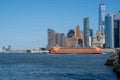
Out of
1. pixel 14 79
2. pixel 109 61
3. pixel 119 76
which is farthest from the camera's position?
pixel 109 61

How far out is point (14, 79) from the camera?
7281 centimetres

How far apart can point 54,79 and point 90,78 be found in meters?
7.12

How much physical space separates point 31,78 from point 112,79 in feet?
50.2

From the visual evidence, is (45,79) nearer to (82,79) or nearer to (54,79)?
(54,79)

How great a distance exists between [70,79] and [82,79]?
88.1 inches

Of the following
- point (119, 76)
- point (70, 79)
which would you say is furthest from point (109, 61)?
point (70, 79)

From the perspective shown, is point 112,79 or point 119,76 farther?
point 119,76

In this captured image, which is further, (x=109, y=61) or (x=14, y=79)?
(x=109, y=61)

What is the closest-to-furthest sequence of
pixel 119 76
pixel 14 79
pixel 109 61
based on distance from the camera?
pixel 14 79
pixel 119 76
pixel 109 61

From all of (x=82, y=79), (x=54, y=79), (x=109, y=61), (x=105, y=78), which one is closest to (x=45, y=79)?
(x=54, y=79)

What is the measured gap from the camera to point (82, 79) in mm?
73875

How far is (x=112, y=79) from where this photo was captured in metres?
→ 74.8

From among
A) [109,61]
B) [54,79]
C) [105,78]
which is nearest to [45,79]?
[54,79]

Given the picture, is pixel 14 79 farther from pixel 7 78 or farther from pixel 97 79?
pixel 97 79
